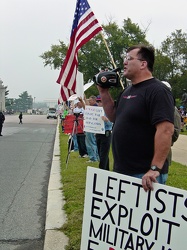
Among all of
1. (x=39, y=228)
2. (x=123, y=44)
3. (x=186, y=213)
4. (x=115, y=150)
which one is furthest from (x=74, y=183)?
(x=123, y=44)

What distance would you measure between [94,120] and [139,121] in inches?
196

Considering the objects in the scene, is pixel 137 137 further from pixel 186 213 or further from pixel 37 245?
pixel 37 245

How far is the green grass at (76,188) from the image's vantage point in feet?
14.0

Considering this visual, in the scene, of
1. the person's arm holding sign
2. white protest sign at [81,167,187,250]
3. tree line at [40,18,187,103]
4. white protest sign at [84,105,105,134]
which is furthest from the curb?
tree line at [40,18,187,103]

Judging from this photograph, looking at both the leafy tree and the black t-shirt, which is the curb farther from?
the leafy tree

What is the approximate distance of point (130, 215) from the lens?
8.81ft

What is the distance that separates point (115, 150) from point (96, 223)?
2.13 feet

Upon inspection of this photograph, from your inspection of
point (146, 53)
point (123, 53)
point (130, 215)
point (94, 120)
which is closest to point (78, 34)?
point (94, 120)

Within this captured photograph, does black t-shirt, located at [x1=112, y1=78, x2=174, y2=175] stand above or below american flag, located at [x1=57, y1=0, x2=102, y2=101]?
below

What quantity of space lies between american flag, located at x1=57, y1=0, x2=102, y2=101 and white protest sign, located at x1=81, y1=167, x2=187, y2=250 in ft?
13.6

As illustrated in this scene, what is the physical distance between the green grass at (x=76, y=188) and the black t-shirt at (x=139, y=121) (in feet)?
4.57

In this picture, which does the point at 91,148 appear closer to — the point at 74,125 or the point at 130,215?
the point at 74,125

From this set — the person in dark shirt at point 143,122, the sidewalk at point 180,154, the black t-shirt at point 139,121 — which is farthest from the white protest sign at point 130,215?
the sidewalk at point 180,154

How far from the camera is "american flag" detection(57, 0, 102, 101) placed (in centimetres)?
657
